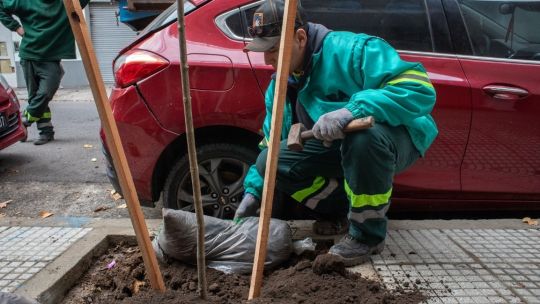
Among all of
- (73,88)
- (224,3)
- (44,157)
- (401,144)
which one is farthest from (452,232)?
(73,88)

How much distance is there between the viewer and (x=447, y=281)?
2.35 metres

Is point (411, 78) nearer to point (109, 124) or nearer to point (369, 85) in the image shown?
point (369, 85)

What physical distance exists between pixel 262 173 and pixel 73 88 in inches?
505

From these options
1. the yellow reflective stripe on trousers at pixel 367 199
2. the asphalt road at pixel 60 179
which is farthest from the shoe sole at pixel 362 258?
the asphalt road at pixel 60 179

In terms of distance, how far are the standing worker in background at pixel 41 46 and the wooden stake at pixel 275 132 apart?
5252mm

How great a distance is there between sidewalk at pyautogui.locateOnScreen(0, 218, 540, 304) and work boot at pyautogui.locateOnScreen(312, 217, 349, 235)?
9cm

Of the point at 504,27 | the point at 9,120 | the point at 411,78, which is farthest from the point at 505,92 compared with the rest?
the point at 9,120

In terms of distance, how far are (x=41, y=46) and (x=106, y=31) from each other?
910 cm

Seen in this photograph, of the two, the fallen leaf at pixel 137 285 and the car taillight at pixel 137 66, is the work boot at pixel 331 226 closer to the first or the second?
the fallen leaf at pixel 137 285

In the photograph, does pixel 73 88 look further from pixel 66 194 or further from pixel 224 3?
pixel 224 3

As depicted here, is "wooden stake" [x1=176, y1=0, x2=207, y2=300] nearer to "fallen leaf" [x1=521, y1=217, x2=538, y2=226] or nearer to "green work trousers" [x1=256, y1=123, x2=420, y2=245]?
"green work trousers" [x1=256, y1=123, x2=420, y2=245]

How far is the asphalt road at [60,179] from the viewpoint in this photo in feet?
13.2

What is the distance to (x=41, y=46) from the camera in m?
6.29

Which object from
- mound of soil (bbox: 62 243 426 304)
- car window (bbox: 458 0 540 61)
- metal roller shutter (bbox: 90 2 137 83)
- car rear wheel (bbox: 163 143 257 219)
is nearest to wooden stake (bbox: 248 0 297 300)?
mound of soil (bbox: 62 243 426 304)
